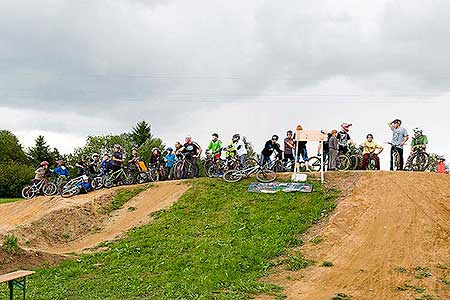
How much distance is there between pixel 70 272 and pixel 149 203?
→ 304 inches

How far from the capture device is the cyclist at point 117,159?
965 inches

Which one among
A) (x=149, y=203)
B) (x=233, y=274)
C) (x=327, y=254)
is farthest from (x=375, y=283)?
(x=149, y=203)

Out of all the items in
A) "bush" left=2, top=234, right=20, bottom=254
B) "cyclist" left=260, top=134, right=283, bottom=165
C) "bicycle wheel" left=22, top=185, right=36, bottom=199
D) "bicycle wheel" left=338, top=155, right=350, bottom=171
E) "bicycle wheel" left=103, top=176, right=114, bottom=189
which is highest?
"cyclist" left=260, top=134, right=283, bottom=165

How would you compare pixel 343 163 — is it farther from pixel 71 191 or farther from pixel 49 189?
pixel 49 189

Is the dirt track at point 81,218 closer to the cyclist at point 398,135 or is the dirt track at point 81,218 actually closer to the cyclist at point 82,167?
the cyclist at point 82,167

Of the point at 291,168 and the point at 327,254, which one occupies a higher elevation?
the point at 291,168

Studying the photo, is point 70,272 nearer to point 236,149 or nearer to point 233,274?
point 233,274

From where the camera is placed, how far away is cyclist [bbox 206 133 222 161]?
2283cm

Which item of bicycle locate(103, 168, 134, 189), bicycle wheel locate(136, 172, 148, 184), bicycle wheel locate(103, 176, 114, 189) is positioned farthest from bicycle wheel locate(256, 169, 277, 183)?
bicycle wheel locate(103, 176, 114, 189)

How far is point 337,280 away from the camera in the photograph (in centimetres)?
1280

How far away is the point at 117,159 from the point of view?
24531 mm

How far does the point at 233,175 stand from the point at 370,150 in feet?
18.3

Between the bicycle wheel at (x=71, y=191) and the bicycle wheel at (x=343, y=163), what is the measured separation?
11775mm

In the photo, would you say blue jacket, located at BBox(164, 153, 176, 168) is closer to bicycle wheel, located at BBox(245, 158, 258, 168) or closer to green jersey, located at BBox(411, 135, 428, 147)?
bicycle wheel, located at BBox(245, 158, 258, 168)
